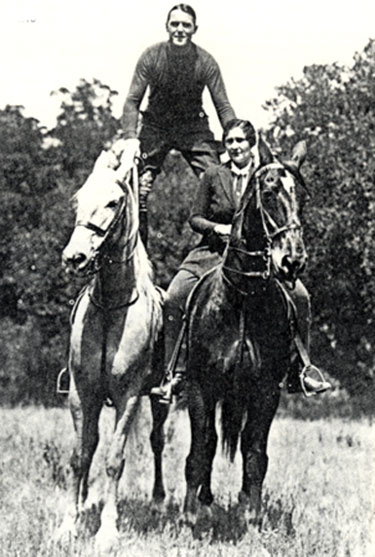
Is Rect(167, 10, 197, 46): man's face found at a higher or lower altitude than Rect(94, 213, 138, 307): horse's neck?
higher

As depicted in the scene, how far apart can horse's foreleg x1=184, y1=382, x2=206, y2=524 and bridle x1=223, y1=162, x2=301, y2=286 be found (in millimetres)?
858

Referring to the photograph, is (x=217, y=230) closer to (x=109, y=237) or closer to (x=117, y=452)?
(x=109, y=237)

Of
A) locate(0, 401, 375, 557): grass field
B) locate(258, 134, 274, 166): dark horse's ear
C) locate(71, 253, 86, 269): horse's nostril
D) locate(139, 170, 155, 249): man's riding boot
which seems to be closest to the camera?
locate(258, 134, 274, 166): dark horse's ear

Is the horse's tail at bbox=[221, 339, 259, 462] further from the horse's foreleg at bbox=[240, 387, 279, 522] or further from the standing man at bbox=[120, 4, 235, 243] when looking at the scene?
the standing man at bbox=[120, 4, 235, 243]

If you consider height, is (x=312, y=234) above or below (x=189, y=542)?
above

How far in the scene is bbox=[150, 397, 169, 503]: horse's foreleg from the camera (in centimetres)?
916

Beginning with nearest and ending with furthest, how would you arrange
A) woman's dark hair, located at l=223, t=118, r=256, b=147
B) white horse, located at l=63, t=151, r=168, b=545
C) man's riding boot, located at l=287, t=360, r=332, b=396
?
white horse, located at l=63, t=151, r=168, b=545 < woman's dark hair, located at l=223, t=118, r=256, b=147 < man's riding boot, located at l=287, t=360, r=332, b=396

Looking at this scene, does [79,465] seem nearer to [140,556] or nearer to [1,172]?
[140,556]

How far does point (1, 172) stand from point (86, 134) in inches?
268

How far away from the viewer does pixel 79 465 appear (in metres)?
7.52

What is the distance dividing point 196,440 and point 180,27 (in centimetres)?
337

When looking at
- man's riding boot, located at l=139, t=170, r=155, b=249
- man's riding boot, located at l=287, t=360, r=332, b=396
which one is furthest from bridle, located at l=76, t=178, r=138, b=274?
man's riding boot, located at l=287, t=360, r=332, b=396

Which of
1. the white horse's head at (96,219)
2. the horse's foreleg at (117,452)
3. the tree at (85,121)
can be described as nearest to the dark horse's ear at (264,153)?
the white horse's head at (96,219)

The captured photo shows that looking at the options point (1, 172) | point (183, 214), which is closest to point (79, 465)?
point (183, 214)
